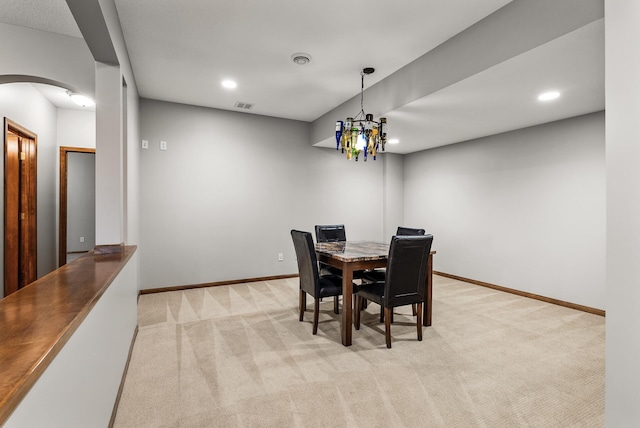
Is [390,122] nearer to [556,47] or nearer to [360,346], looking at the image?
[556,47]

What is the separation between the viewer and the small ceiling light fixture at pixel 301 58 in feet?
10.0

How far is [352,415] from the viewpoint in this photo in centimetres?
185

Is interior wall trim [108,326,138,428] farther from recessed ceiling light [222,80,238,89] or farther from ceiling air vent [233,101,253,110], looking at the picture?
ceiling air vent [233,101,253,110]

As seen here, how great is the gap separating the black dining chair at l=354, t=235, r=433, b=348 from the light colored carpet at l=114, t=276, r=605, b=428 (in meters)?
0.36

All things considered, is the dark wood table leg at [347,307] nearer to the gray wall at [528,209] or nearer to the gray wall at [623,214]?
the gray wall at [623,214]

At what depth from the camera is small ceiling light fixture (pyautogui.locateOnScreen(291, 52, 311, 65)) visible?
305cm

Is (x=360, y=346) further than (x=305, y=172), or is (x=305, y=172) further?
(x=305, y=172)

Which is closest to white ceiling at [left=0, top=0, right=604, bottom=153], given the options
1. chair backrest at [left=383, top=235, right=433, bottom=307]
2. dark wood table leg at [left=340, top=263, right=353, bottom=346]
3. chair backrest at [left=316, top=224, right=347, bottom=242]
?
chair backrest at [left=383, top=235, right=433, bottom=307]

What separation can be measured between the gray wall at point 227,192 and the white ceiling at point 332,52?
70 centimetres

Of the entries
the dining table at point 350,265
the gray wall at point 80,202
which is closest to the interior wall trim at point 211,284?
the dining table at point 350,265

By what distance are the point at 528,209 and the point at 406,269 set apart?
2631 millimetres

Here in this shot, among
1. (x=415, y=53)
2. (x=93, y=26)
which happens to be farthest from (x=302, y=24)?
(x=93, y=26)

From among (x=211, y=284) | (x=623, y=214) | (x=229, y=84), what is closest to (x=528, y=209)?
(x=623, y=214)

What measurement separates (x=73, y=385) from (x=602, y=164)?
15.7 ft
